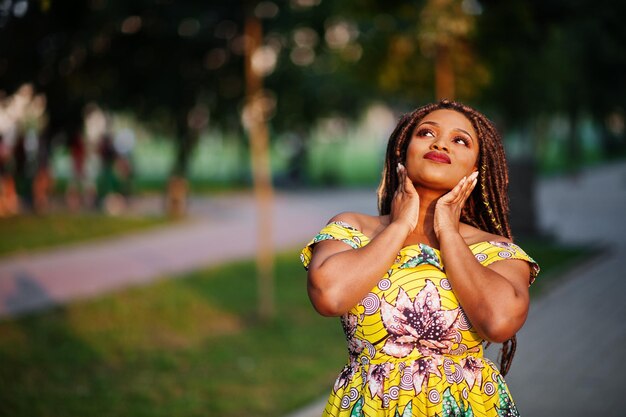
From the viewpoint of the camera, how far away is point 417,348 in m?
2.52

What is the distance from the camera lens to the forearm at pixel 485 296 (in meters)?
2.40

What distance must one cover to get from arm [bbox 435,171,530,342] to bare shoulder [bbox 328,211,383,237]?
0.27m

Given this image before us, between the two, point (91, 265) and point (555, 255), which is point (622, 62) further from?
point (91, 265)

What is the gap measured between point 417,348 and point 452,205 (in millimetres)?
438

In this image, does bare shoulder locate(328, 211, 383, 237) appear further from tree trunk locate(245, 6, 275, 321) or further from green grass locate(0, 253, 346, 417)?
tree trunk locate(245, 6, 275, 321)

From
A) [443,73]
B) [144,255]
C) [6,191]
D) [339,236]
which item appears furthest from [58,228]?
[339,236]

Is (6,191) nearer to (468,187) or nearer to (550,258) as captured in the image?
(550,258)

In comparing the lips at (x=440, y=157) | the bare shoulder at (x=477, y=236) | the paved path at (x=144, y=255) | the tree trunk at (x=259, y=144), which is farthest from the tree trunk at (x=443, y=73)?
the lips at (x=440, y=157)

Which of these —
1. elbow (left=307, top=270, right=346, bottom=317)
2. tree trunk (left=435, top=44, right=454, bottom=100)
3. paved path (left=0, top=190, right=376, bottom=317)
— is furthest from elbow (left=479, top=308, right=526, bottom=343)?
paved path (left=0, top=190, right=376, bottom=317)

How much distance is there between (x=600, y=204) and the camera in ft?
72.5

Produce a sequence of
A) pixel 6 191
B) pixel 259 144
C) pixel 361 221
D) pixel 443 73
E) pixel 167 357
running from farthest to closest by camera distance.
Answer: pixel 6 191, pixel 259 144, pixel 443 73, pixel 167 357, pixel 361 221

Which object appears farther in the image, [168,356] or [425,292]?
[168,356]

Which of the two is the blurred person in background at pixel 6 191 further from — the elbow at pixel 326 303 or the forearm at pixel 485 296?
the forearm at pixel 485 296

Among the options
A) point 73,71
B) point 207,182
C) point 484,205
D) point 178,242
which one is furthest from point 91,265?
point 207,182
